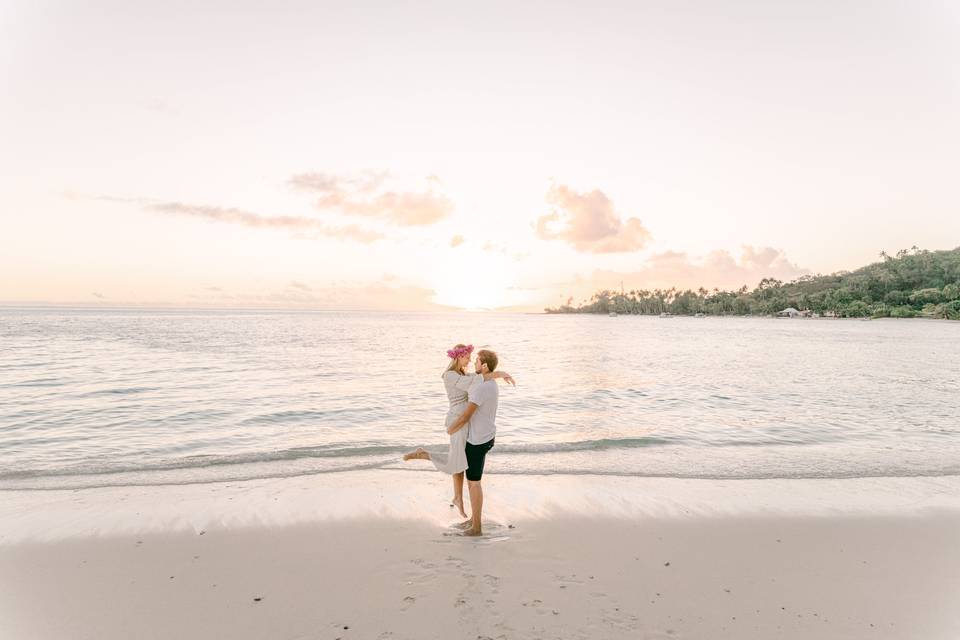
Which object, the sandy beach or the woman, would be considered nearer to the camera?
the sandy beach

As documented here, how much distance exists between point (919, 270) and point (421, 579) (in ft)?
769

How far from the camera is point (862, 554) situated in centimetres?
649

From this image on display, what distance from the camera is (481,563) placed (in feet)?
19.5

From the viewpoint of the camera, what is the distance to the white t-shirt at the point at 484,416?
6625mm

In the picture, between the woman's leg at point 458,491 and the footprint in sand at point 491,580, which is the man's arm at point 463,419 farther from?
the footprint in sand at point 491,580

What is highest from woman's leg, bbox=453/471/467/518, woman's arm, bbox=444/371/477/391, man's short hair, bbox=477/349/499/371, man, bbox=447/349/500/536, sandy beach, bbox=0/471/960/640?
man's short hair, bbox=477/349/499/371

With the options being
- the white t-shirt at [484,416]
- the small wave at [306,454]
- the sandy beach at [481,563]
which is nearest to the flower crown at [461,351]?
the white t-shirt at [484,416]

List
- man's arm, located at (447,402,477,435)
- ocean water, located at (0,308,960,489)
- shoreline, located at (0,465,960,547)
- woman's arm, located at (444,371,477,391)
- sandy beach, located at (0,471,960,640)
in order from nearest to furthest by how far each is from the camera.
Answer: sandy beach, located at (0,471,960,640), man's arm, located at (447,402,477,435), woman's arm, located at (444,371,477,391), shoreline, located at (0,465,960,547), ocean water, located at (0,308,960,489)

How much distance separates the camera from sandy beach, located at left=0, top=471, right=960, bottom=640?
15.9 feet

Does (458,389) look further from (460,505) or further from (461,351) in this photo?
(460,505)

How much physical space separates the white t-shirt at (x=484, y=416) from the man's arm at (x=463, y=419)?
79 mm

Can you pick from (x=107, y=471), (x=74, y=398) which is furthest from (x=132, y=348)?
(x=107, y=471)

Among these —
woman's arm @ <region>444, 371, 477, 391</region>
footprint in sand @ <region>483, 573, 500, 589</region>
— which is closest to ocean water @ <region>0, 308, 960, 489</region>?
woman's arm @ <region>444, 371, 477, 391</region>

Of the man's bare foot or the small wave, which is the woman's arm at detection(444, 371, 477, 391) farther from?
the small wave
